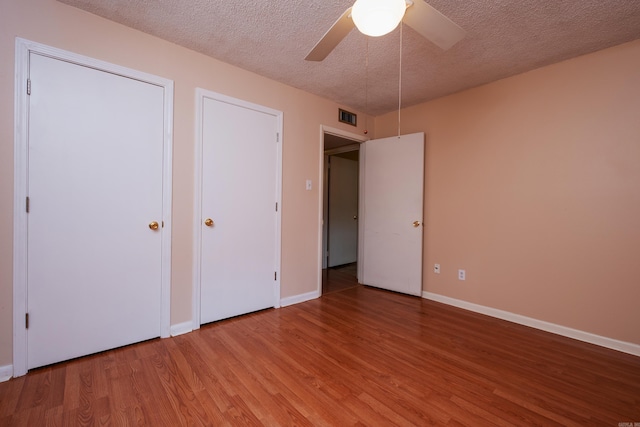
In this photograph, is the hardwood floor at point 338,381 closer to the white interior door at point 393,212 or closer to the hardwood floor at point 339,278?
the white interior door at point 393,212

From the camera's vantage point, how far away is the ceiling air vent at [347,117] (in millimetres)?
3539

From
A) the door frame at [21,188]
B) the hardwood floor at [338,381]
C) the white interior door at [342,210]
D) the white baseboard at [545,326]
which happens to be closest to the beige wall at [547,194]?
the white baseboard at [545,326]

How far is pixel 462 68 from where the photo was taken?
2.56 meters

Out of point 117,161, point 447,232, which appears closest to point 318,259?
point 447,232

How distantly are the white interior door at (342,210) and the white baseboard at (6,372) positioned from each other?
3.96 metres

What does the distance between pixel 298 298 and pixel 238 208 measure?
125 cm

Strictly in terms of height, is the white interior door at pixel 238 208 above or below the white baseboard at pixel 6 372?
above

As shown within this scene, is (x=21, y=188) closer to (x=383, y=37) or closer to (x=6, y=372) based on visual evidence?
(x=6, y=372)

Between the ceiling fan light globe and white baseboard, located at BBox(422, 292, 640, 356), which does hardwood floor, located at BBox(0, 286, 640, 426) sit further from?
the ceiling fan light globe

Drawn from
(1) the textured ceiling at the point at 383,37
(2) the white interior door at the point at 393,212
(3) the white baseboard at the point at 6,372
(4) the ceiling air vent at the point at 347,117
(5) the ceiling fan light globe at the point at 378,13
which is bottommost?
(3) the white baseboard at the point at 6,372

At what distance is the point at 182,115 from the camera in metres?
2.33

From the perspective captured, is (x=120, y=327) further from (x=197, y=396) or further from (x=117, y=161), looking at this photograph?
(x=117, y=161)

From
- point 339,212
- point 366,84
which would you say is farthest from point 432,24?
point 339,212

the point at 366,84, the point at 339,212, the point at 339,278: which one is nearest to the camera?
the point at 366,84
